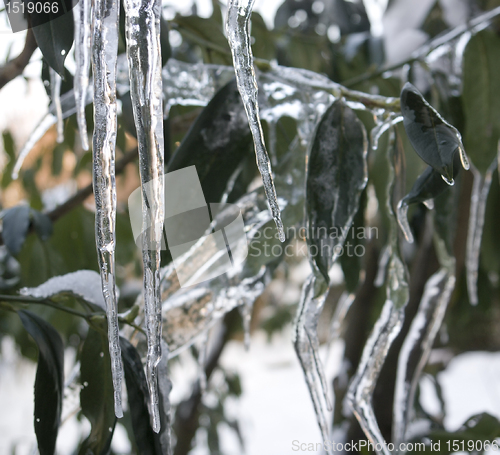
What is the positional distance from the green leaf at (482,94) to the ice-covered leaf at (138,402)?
322 mm

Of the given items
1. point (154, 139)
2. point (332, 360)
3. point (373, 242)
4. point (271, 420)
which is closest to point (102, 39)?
point (154, 139)

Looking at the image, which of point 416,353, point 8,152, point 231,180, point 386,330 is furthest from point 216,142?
point 8,152

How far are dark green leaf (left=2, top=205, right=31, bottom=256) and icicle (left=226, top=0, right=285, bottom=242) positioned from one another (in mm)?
278

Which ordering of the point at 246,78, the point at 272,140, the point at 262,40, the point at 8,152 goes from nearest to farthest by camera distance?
the point at 246,78
the point at 272,140
the point at 262,40
the point at 8,152

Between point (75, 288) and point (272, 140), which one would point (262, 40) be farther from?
point (75, 288)

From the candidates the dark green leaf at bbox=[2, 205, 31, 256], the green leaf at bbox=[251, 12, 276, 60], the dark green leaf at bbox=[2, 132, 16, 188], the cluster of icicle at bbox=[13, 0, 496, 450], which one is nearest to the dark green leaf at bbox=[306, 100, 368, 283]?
the cluster of icicle at bbox=[13, 0, 496, 450]

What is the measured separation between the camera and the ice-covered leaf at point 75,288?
262mm

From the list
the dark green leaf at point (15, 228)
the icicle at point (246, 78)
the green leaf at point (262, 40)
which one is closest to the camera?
the icicle at point (246, 78)

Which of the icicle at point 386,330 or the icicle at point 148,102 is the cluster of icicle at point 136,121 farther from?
the icicle at point 386,330

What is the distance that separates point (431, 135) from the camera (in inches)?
8.2

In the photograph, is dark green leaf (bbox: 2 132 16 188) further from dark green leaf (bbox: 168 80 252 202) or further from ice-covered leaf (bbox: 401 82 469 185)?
ice-covered leaf (bbox: 401 82 469 185)

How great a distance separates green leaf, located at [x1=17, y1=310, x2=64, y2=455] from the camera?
0.79ft

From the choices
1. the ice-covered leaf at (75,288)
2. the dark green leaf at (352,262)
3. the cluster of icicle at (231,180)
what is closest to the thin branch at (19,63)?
the cluster of icicle at (231,180)

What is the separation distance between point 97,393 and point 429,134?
0.70 ft
